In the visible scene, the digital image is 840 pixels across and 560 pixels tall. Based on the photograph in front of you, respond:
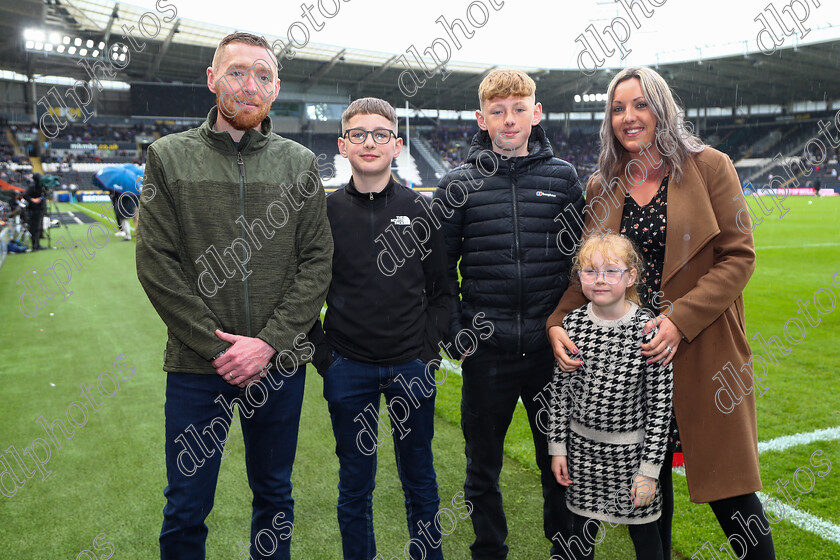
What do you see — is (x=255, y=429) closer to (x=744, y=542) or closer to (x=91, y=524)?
(x=91, y=524)

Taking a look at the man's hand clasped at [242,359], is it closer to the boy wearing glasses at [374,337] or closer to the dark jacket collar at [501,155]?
the boy wearing glasses at [374,337]

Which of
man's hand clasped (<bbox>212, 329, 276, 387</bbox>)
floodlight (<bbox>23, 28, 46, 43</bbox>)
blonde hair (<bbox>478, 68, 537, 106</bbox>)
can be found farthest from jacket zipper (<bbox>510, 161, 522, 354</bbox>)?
floodlight (<bbox>23, 28, 46, 43</bbox>)

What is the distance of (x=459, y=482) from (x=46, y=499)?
2.25m

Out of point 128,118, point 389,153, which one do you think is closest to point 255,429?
point 389,153

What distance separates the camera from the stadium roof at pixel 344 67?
27.2 metres

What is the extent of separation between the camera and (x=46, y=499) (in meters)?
3.23

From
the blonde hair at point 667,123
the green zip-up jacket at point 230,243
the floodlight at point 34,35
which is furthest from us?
the floodlight at point 34,35

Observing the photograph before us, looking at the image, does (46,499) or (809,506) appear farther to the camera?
(46,499)

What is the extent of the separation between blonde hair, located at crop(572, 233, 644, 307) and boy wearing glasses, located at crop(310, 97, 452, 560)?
2.12 ft

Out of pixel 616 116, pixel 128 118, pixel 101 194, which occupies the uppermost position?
pixel 616 116

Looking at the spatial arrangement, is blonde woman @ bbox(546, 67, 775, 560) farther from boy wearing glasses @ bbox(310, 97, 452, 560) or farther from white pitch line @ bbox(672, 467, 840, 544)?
white pitch line @ bbox(672, 467, 840, 544)

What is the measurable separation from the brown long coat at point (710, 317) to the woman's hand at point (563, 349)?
1.18ft

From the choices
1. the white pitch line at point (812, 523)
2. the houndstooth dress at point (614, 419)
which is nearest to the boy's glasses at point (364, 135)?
the houndstooth dress at point (614, 419)

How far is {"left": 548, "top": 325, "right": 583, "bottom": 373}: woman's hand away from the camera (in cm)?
217
